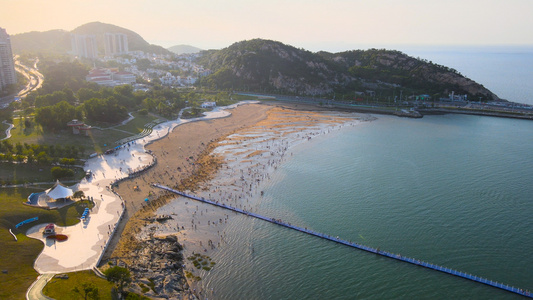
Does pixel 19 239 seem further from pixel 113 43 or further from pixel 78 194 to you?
pixel 113 43

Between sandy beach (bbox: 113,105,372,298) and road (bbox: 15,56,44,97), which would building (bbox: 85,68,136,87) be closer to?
road (bbox: 15,56,44,97)

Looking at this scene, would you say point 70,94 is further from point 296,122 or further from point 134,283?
point 134,283

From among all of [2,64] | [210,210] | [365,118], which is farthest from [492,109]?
[2,64]

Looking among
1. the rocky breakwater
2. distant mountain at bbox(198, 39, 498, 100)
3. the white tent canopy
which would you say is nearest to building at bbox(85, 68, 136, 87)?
distant mountain at bbox(198, 39, 498, 100)

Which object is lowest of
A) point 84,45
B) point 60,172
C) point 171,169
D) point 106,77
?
point 171,169

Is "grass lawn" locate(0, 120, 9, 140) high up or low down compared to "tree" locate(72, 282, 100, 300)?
up

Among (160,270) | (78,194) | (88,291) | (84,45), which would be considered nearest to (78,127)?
(78,194)

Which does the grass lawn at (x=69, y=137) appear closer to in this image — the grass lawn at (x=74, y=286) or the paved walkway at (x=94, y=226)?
the paved walkway at (x=94, y=226)
